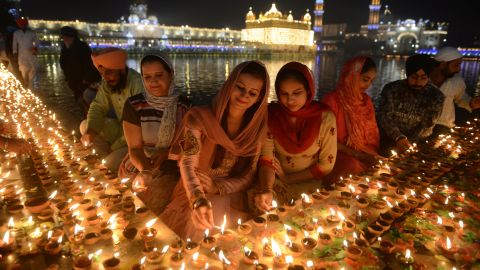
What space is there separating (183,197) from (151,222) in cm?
67

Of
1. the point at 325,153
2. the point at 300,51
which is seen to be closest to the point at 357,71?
the point at 325,153

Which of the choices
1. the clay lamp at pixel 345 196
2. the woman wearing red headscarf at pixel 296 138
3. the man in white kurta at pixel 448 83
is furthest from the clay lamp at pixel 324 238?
the man in white kurta at pixel 448 83

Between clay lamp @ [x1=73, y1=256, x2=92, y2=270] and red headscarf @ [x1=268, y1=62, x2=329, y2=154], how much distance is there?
6.26 ft

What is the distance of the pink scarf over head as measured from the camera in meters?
2.45

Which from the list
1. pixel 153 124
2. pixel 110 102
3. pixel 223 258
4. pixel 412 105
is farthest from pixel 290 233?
pixel 412 105

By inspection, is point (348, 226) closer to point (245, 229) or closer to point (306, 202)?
point (306, 202)

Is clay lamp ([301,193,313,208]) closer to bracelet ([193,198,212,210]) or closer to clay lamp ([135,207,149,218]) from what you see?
bracelet ([193,198,212,210])

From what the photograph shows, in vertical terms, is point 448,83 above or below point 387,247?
above

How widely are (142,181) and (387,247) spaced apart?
1.88 meters

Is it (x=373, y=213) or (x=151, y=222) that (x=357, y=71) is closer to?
(x=373, y=213)

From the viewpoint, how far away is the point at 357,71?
11.6 feet

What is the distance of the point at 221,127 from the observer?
2490 mm

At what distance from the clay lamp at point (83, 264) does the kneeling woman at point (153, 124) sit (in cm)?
122

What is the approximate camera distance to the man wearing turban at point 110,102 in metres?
3.51
